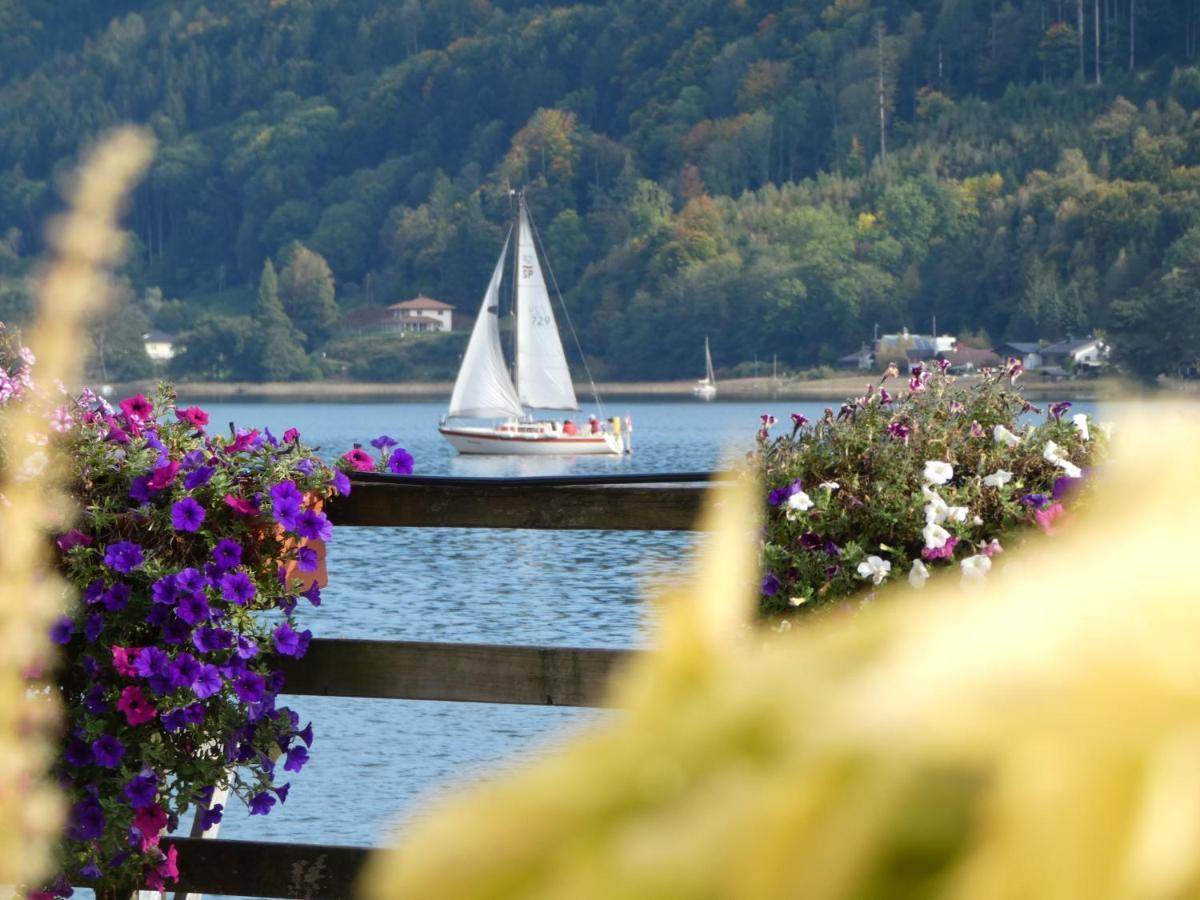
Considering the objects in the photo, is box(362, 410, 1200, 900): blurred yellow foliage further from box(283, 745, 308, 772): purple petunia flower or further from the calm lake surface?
box(283, 745, 308, 772): purple petunia flower

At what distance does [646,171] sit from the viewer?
136000mm

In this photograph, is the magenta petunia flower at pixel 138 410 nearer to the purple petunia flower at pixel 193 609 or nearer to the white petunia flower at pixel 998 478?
the purple petunia flower at pixel 193 609

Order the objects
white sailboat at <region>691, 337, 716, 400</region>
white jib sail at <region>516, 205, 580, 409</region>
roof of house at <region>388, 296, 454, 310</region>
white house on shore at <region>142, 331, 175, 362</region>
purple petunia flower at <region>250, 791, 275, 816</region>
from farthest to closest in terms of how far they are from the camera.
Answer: roof of house at <region>388, 296, 454, 310</region>
white house on shore at <region>142, 331, 175, 362</region>
white sailboat at <region>691, 337, 716, 400</region>
white jib sail at <region>516, 205, 580, 409</region>
purple petunia flower at <region>250, 791, 275, 816</region>

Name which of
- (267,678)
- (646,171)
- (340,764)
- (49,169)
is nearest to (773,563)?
(267,678)

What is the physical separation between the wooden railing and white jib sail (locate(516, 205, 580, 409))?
173 feet

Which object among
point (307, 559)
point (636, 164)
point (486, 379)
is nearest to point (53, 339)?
point (307, 559)

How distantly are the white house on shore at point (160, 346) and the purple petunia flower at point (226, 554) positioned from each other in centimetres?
11697

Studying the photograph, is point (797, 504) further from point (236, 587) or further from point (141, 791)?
point (141, 791)

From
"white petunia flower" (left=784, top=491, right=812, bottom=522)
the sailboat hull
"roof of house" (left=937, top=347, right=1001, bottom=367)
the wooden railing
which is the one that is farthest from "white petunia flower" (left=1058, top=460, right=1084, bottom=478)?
"roof of house" (left=937, top=347, right=1001, bottom=367)

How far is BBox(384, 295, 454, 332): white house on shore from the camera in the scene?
126 metres

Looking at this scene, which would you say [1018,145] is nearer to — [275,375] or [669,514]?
[275,375]

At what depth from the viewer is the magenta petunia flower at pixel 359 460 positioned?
12.6 feet

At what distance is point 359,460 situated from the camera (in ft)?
12.8

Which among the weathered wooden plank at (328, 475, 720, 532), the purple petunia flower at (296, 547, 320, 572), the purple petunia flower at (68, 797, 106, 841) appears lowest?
the purple petunia flower at (68, 797, 106, 841)
